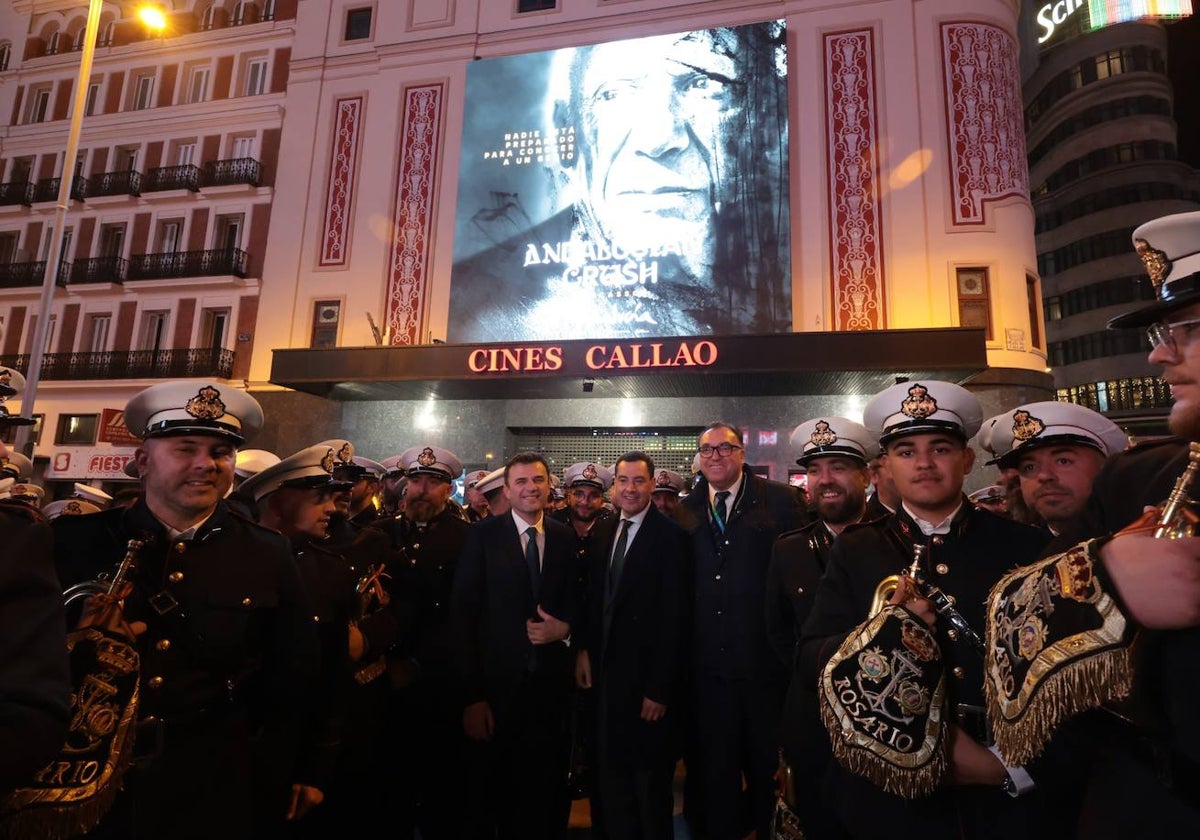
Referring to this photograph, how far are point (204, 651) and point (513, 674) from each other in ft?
6.66

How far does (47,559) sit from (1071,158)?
52325mm

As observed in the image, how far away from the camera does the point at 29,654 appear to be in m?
1.29

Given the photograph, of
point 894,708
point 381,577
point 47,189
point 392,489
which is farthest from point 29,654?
point 47,189

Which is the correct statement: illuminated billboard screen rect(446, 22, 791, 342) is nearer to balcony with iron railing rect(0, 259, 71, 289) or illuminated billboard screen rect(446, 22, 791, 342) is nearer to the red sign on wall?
the red sign on wall

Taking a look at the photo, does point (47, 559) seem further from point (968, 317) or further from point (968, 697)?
point (968, 317)

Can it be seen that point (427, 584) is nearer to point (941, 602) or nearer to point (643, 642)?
point (643, 642)

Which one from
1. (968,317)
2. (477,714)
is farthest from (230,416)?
(968,317)

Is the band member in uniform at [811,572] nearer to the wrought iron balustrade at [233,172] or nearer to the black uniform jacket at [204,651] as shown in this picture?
the black uniform jacket at [204,651]

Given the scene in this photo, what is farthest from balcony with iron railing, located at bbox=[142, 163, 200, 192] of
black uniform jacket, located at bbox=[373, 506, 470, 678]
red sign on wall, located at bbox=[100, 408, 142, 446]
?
black uniform jacket, located at bbox=[373, 506, 470, 678]

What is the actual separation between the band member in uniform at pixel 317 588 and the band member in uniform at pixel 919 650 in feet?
7.56

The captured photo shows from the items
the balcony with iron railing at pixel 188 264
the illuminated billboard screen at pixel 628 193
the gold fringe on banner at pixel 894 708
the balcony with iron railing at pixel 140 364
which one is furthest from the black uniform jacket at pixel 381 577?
the balcony with iron railing at pixel 188 264

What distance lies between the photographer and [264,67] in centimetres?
1830

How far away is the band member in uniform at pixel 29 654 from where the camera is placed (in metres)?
1.24

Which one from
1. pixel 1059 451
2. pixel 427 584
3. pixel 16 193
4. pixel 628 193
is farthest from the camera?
pixel 16 193
